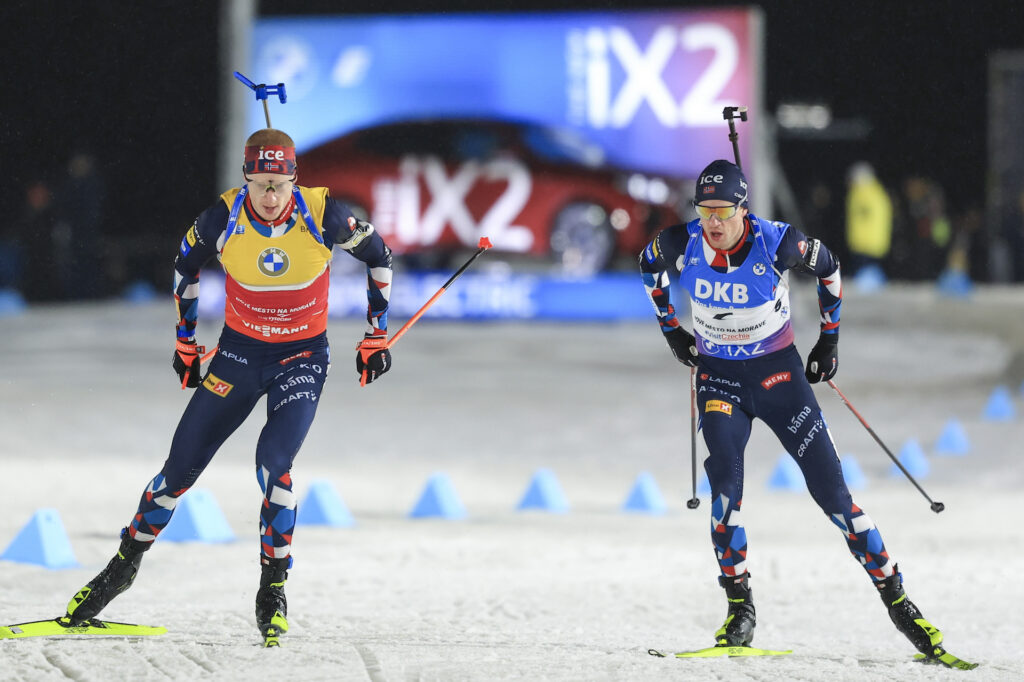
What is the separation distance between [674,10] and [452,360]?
5.46m

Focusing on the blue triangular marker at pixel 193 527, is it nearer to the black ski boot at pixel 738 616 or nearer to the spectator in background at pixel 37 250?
the black ski boot at pixel 738 616

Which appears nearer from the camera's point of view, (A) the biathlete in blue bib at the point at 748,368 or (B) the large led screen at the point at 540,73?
(A) the biathlete in blue bib at the point at 748,368

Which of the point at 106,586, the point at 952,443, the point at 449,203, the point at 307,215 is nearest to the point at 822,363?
the point at 307,215

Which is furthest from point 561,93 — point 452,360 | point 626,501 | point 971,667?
point 971,667

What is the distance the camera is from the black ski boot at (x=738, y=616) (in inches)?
273

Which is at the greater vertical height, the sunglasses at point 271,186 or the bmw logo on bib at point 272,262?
the sunglasses at point 271,186

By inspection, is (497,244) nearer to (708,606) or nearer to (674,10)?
(674,10)

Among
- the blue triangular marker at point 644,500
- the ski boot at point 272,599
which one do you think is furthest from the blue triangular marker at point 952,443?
the ski boot at point 272,599

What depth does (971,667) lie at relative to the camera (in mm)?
6617

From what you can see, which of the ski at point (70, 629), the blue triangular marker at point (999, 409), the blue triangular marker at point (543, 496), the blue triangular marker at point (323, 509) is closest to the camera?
the ski at point (70, 629)

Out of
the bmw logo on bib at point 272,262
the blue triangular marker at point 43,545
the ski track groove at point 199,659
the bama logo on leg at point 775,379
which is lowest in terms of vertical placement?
the blue triangular marker at point 43,545

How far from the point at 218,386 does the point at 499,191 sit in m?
14.8

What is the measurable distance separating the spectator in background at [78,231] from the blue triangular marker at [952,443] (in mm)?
13206

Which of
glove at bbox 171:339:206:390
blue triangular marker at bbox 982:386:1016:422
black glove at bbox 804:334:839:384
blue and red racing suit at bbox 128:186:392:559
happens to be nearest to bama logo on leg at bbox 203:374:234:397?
blue and red racing suit at bbox 128:186:392:559
